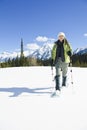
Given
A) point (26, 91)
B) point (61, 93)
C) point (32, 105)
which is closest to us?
point (32, 105)

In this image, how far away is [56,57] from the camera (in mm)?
9305

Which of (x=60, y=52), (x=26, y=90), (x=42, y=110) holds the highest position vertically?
(x=60, y=52)

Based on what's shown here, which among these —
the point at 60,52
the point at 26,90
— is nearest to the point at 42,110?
the point at 60,52

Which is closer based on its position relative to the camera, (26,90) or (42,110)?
(42,110)

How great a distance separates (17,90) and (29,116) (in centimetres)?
360

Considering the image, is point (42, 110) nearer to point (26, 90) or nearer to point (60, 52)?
point (60, 52)

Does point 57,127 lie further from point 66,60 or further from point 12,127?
point 66,60

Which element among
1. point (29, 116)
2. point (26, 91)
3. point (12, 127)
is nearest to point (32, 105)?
point (29, 116)

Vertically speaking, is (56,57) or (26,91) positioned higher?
(56,57)

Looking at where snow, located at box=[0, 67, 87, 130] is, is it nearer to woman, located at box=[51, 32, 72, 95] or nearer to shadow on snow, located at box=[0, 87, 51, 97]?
shadow on snow, located at box=[0, 87, 51, 97]

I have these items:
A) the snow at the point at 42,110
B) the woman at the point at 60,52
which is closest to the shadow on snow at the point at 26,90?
the snow at the point at 42,110

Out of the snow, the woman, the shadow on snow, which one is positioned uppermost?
the woman

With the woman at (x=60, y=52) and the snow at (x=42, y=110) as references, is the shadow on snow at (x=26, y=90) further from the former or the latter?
the woman at (x=60, y=52)

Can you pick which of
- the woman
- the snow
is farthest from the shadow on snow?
the woman
